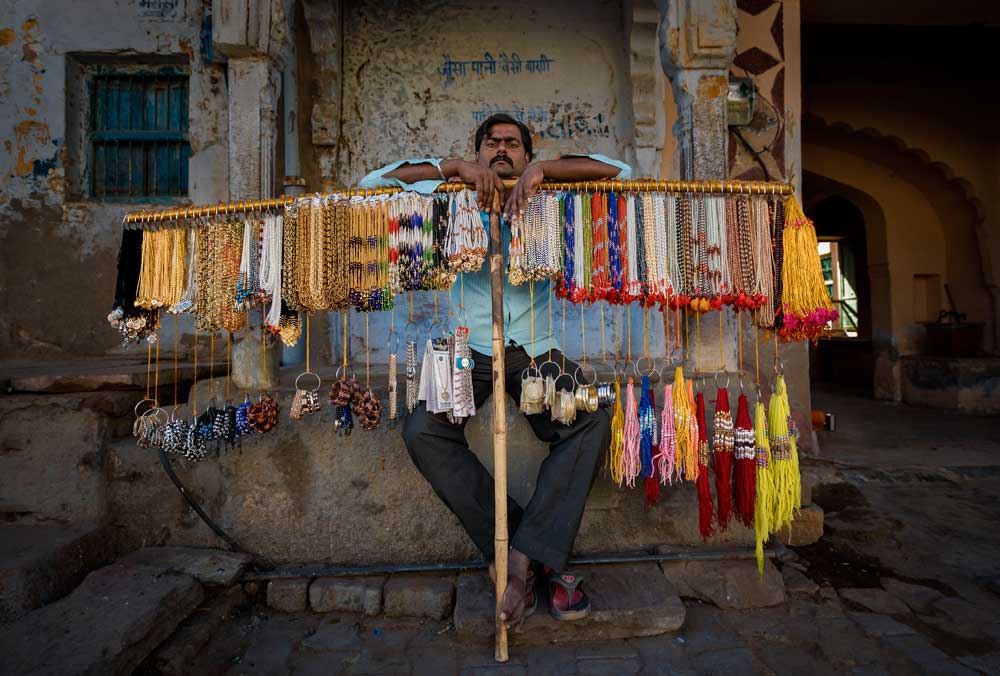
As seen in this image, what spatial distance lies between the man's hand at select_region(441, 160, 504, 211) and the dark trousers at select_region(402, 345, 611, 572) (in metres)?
0.67

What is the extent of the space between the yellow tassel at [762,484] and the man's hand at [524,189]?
141 centimetres

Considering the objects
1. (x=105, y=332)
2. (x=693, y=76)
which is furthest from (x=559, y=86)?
(x=105, y=332)

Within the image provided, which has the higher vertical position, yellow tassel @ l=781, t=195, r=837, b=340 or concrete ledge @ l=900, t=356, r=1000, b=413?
yellow tassel @ l=781, t=195, r=837, b=340

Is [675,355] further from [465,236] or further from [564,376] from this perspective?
[465,236]

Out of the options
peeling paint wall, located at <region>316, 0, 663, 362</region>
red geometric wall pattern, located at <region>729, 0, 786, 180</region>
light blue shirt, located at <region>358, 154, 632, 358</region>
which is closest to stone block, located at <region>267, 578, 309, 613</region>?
light blue shirt, located at <region>358, 154, 632, 358</region>

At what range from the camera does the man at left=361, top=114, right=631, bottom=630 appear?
81.0 inches

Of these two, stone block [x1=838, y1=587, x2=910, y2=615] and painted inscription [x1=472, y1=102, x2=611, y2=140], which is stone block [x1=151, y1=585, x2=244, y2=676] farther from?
painted inscription [x1=472, y1=102, x2=611, y2=140]

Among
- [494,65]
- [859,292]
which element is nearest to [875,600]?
[494,65]

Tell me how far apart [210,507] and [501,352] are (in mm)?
1820

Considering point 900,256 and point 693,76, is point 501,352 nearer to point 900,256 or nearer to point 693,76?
point 693,76

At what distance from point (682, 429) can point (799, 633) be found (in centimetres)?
93

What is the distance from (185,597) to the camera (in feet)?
7.30

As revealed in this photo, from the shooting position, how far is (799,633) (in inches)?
83.4

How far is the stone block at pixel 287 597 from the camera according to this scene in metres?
2.41
